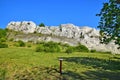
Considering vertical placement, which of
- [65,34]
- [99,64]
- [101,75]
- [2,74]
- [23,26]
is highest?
[23,26]

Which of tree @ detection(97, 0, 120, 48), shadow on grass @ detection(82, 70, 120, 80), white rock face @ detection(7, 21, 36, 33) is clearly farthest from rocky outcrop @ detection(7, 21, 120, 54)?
shadow on grass @ detection(82, 70, 120, 80)

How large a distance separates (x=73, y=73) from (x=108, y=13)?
28.0ft

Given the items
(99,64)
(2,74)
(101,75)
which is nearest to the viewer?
(101,75)

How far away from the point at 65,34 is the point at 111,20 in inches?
1529

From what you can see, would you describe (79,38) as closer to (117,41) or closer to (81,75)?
(117,41)

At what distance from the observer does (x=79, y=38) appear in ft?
199

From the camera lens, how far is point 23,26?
7031 centimetres

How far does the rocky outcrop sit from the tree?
1069 inches

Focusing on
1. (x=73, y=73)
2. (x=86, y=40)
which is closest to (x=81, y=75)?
(x=73, y=73)

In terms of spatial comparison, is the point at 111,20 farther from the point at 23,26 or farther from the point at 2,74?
the point at 23,26

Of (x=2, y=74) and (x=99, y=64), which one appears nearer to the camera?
(x=2, y=74)

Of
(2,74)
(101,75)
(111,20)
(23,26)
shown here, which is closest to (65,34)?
(23,26)

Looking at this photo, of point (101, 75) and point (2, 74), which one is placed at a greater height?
point (2, 74)

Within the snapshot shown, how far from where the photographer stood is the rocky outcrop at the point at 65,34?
55894mm
